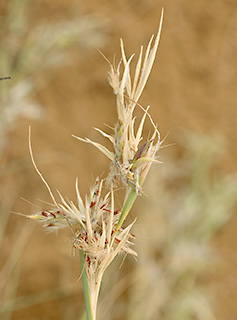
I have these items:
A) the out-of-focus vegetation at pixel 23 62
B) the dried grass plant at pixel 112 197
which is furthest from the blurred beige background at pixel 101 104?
the dried grass plant at pixel 112 197

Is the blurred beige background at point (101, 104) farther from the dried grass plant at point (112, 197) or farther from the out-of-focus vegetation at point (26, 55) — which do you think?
the dried grass plant at point (112, 197)

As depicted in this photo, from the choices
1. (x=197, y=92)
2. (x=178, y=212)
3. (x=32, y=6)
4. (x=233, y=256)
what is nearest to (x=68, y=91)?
(x=32, y=6)

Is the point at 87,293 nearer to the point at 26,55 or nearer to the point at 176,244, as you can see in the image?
the point at 26,55

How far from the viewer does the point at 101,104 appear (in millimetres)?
1276

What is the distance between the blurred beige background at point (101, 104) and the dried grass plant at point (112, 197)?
0.88 m

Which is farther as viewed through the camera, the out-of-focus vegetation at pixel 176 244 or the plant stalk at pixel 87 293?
the out-of-focus vegetation at pixel 176 244

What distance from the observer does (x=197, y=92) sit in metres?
1.34

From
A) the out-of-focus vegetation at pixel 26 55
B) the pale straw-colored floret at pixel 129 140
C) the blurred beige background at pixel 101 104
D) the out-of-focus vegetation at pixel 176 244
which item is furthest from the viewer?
the blurred beige background at pixel 101 104

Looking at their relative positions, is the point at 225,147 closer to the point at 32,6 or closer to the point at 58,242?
the point at 58,242

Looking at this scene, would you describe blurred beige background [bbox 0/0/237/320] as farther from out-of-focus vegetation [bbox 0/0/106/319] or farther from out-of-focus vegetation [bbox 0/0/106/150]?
out-of-focus vegetation [bbox 0/0/106/150]

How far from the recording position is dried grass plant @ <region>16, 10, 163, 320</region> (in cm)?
20

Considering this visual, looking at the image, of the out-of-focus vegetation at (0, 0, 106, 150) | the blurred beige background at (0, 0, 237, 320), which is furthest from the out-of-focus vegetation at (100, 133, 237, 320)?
the out-of-focus vegetation at (0, 0, 106, 150)

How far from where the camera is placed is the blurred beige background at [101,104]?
116cm

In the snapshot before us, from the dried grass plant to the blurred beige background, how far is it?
2.88 feet
